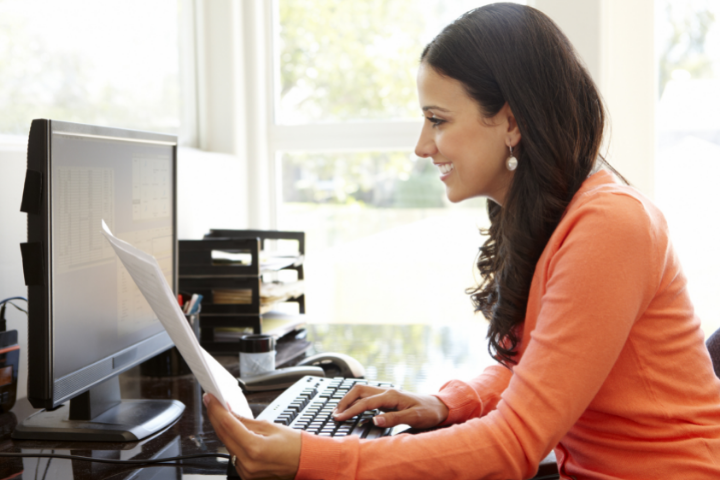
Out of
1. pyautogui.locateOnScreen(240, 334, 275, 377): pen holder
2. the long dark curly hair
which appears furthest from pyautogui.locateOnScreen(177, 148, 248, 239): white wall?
the long dark curly hair

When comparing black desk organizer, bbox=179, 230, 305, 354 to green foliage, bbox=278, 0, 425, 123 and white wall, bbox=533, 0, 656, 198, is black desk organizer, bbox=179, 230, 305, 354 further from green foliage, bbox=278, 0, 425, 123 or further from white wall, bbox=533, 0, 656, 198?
white wall, bbox=533, 0, 656, 198

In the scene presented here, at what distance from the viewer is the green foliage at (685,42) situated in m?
2.28

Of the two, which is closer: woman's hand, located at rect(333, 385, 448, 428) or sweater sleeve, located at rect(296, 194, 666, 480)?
sweater sleeve, located at rect(296, 194, 666, 480)

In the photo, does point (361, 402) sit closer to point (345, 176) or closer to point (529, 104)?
point (529, 104)

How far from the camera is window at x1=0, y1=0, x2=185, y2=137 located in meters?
1.43

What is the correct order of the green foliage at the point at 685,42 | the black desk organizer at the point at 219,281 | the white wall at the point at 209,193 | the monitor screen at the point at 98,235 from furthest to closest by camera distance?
the green foliage at the point at 685,42 → the white wall at the point at 209,193 → the black desk organizer at the point at 219,281 → the monitor screen at the point at 98,235

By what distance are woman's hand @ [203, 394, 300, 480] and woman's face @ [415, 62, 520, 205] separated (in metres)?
0.50

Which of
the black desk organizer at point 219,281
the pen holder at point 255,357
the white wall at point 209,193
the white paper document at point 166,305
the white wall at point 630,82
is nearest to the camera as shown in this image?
the white paper document at point 166,305

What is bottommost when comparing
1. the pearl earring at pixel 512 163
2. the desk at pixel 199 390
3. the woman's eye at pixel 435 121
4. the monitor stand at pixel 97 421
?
the desk at pixel 199 390

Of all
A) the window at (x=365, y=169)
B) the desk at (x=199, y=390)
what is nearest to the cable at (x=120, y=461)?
the desk at (x=199, y=390)

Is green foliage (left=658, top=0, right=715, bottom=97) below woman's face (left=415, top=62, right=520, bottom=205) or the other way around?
the other way around

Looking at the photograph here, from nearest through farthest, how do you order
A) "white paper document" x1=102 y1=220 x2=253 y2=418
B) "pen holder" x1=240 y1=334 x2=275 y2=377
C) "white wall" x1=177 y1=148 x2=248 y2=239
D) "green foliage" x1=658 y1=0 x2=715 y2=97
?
1. "white paper document" x1=102 y1=220 x2=253 y2=418
2. "pen holder" x1=240 y1=334 x2=275 y2=377
3. "white wall" x1=177 y1=148 x2=248 y2=239
4. "green foliage" x1=658 y1=0 x2=715 y2=97

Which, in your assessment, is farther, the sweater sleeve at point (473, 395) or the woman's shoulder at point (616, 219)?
the sweater sleeve at point (473, 395)

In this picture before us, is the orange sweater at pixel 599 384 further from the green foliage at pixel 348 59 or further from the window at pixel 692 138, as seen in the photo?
the green foliage at pixel 348 59
